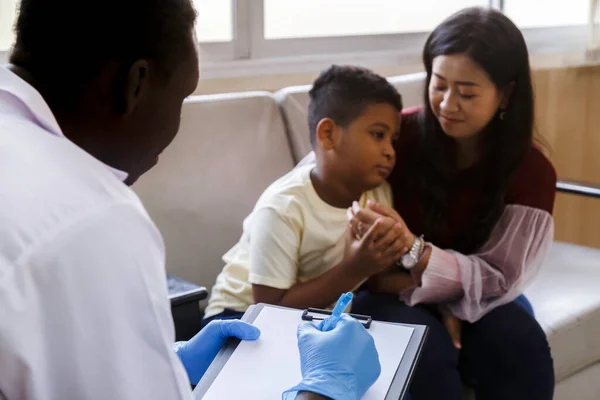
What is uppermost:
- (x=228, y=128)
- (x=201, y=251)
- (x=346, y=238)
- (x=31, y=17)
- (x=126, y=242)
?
(x=31, y=17)

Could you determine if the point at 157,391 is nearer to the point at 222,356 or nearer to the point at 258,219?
the point at 222,356

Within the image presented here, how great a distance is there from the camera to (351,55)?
8.57 ft

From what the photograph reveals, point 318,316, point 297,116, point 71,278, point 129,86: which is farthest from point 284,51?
point 71,278

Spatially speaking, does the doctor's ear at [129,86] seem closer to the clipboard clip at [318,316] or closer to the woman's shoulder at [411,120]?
the clipboard clip at [318,316]

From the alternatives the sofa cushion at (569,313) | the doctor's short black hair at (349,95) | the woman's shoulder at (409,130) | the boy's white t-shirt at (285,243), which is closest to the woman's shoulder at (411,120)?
the woman's shoulder at (409,130)

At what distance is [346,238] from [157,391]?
36.9 inches

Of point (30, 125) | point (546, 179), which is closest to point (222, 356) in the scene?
point (30, 125)

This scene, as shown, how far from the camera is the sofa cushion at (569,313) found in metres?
1.80

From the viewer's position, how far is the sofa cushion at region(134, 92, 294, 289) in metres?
1.88

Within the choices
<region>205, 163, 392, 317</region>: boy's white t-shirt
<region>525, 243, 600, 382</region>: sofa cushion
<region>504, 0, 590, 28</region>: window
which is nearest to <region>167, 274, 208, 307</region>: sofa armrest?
<region>205, 163, 392, 317</region>: boy's white t-shirt

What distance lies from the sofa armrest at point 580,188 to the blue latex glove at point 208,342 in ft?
4.39

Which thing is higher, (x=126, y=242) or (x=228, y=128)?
(x=126, y=242)

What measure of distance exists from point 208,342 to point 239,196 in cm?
85

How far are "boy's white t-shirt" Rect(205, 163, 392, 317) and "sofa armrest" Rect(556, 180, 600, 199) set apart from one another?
80cm
